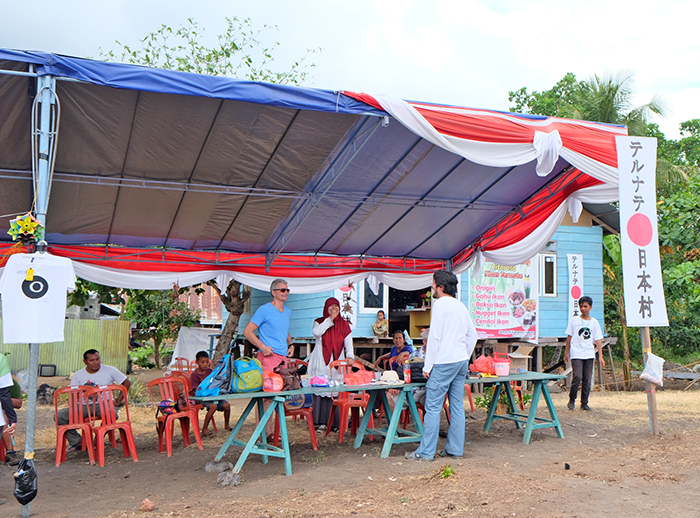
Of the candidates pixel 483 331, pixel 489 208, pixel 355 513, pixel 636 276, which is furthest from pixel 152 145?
pixel 483 331

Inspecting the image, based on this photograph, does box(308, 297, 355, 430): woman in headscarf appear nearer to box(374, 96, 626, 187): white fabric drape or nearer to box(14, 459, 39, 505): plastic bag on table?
box(374, 96, 626, 187): white fabric drape

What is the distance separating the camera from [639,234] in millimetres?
6262

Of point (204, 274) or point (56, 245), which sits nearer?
point (56, 245)

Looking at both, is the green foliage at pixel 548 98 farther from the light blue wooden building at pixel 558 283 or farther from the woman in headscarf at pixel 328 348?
the woman in headscarf at pixel 328 348

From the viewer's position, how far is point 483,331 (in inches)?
508

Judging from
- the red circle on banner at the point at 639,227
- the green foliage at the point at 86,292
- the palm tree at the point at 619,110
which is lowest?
the green foliage at the point at 86,292

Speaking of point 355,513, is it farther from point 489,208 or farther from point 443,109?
point 489,208

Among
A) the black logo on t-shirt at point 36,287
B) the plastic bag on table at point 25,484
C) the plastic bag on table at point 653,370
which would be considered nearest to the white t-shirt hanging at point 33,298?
the black logo on t-shirt at point 36,287

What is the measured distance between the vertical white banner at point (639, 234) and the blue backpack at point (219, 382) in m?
4.10

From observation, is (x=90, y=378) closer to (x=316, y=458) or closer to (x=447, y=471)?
(x=316, y=458)

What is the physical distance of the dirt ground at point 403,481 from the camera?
4.14 meters

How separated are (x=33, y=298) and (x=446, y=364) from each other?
349cm

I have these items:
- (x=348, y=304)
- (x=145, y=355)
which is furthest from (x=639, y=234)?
(x=145, y=355)

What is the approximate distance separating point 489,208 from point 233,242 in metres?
3.73
